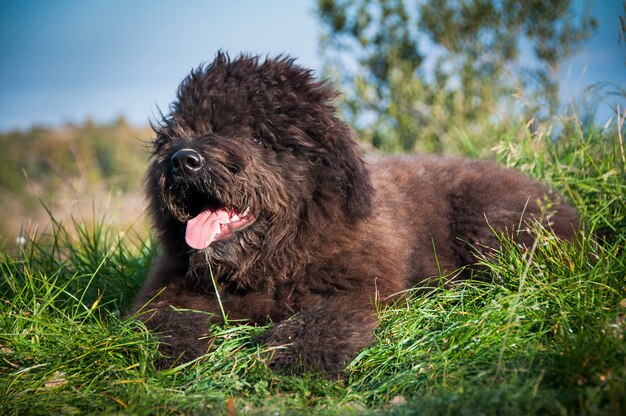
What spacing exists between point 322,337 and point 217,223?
3.55 feet

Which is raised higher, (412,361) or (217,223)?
(217,223)

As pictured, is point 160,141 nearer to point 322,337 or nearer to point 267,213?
point 267,213

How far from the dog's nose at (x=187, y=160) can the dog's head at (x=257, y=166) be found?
6 centimetres

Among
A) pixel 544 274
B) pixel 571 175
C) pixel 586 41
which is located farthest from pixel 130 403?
pixel 586 41

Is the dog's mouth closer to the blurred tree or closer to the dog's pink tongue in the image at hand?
the dog's pink tongue

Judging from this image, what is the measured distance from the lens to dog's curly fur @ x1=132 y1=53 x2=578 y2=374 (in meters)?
3.66

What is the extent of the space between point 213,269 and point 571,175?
3673mm

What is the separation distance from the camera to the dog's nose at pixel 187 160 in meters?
3.58

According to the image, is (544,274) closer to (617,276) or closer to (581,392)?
(617,276)

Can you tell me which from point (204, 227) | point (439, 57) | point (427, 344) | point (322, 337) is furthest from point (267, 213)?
point (439, 57)

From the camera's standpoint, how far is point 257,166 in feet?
12.5

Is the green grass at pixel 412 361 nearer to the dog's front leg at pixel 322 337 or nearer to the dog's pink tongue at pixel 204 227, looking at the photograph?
the dog's front leg at pixel 322 337

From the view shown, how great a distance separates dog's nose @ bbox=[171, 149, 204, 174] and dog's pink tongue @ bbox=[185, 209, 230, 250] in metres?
0.40

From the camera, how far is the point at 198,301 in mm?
3857
